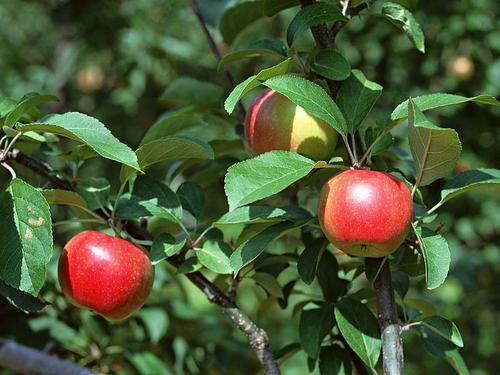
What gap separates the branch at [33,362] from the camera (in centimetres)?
128

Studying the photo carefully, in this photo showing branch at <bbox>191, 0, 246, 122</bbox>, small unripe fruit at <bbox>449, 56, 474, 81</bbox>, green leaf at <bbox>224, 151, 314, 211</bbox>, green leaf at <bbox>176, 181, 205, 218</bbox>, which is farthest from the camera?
small unripe fruit at <bbox>449, 56, 474, 81</bbox>

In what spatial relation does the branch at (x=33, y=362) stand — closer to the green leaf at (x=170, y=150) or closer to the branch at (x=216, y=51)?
the green leaf at (x=170, y=150)

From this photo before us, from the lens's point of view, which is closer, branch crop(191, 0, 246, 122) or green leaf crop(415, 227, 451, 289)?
green leaf crop(415, 227, 451, 289)

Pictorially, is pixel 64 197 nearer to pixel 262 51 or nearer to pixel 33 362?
pixel 262 51

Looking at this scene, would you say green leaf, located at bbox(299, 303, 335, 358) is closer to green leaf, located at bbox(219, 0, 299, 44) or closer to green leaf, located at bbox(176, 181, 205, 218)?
green leaf, located at bbox(176, 181, 205, 218)

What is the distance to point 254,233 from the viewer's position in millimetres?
1076

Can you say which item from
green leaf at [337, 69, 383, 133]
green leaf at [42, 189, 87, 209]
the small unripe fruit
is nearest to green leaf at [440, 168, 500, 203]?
green leaf at [337, 69, 383, 133]

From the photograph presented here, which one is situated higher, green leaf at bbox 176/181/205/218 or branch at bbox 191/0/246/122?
branch at bbox 191/0/246/122

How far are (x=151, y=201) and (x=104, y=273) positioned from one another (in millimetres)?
132

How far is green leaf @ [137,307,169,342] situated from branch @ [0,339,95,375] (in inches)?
14.0

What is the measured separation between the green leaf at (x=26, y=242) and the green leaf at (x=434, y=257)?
1.46 ft

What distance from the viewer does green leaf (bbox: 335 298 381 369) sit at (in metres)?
1.02

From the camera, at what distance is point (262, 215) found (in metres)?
1.00

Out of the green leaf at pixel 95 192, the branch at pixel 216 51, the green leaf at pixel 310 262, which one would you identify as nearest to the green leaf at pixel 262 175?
the green leaf at pixel 310 262
